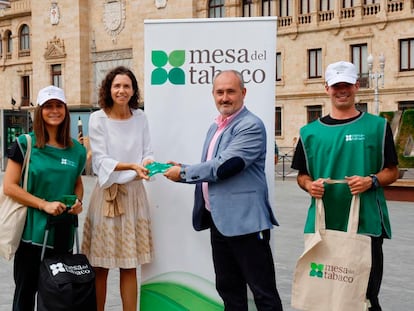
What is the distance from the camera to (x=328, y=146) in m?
3.22

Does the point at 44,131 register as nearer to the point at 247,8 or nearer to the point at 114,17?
the point at 247,8

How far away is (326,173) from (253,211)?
0.46m

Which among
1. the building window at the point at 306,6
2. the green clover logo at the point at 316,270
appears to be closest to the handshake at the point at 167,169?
the green clover logo at the point at 316,270

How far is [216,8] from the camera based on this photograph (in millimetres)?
34594

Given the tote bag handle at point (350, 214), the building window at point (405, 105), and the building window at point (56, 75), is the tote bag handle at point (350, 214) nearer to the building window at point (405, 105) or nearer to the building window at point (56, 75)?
the building window at point (405, 105)

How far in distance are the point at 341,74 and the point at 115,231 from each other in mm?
1741

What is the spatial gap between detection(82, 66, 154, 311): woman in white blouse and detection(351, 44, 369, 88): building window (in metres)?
26.6

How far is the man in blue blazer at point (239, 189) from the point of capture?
3.20 meters

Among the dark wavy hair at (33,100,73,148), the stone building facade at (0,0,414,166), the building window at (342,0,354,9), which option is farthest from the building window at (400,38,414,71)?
the dark wavy hair at (33,100,73,148)

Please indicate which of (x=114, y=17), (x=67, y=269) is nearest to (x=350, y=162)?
(x=67, y=269)

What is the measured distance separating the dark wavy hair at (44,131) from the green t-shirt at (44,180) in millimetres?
42

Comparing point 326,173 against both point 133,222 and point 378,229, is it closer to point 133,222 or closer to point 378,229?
point 378,229

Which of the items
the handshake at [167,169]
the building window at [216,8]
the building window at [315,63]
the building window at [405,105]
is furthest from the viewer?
the building window at [216,8]

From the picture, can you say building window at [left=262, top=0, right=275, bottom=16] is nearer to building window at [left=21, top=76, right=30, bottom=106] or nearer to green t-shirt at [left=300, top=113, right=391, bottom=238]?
building window at [left=21, top=76, right=30, bottom=106]
